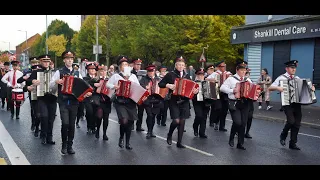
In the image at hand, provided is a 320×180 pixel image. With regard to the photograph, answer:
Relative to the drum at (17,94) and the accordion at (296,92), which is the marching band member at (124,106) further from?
the drum at (17,94)

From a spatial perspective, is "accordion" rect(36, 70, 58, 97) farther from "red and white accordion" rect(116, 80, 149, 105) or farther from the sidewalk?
the sidewalk

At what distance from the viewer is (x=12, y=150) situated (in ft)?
28.7

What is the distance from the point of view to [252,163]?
25.8ft

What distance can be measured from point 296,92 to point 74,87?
4.71 metres

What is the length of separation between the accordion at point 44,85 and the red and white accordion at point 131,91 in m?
1.46

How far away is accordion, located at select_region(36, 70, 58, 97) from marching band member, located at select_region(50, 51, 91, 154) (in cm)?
54

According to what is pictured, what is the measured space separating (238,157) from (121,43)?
112 ft

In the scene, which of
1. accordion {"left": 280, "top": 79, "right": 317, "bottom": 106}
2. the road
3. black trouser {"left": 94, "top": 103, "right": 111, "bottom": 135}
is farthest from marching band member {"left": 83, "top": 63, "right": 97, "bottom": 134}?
accordion {"left": 280, "top": 79, "right": 317, "bottom": 106}

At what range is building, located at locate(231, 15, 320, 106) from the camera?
63.5ft

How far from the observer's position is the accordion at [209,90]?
414 inches

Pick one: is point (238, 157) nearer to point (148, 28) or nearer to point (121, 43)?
point (148, 28)

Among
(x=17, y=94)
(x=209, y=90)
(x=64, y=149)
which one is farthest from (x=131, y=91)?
(x=17, y=94)

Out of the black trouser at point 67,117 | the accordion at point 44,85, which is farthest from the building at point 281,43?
the black trouser at point 67,117
